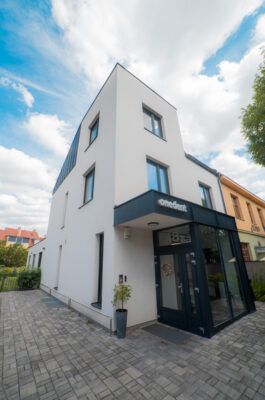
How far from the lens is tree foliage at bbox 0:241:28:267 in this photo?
26.5 m

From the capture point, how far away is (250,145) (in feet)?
24.7

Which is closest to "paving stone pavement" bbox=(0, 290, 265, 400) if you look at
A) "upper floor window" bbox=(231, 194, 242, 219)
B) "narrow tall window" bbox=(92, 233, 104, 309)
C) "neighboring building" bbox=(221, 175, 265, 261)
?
"narrow tall window" bbox=(92, 233, 104, 309)

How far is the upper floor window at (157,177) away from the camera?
6.45 metres

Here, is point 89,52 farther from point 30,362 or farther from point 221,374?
point 221,374

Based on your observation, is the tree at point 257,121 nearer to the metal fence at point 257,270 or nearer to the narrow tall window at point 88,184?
the metal fence at point 257,270

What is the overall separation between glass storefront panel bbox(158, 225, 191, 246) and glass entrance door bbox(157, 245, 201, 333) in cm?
23

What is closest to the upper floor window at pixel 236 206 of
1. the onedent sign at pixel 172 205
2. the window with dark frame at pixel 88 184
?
the onedent sign at pixel 172 205

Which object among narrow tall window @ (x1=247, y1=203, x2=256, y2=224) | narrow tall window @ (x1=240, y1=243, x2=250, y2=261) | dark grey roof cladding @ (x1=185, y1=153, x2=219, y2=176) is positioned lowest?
narrow tall window @ (x1=240, y1=243, x2=250, y2=261)

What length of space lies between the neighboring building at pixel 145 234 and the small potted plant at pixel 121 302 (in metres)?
0.22

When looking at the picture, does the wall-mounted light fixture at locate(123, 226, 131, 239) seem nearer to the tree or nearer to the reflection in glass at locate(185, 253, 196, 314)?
the reflection in glass at locate(185, 253, 196, 314)

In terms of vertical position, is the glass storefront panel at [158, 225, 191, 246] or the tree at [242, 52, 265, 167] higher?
the tree at [242, 52, 265, 167]

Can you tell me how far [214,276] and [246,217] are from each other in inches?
373

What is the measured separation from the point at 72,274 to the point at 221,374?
6.28 m

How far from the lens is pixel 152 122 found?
7918 mm
